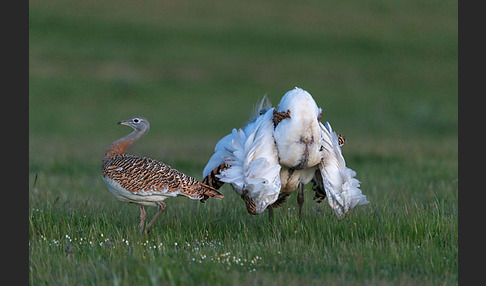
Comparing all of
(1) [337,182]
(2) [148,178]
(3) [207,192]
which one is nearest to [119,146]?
(2) [148,178]

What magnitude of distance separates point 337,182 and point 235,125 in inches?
605

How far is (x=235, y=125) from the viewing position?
74.6ft

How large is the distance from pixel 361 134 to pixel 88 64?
13.1m

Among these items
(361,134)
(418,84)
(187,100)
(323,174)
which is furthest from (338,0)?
(323,174)

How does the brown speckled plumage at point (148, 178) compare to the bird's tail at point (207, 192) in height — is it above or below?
above

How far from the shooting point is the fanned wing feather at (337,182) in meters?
7.42

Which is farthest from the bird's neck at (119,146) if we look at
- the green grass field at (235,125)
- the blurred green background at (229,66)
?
the blurred green background at (229,66)

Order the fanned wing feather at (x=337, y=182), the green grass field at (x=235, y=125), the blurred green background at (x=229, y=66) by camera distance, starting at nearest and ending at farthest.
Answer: the green grass field at (x=235, y=125), the fanned wing feather at (x=337, y=182), the blurred green background at (x=229, y=66)

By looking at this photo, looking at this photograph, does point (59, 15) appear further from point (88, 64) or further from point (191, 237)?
point (191, 237)

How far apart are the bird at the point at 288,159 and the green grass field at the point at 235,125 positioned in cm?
33

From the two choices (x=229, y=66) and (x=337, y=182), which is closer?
(x=337, y=182)

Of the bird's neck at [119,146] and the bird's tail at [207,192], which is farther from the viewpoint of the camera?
the bird's neck at [119,146]

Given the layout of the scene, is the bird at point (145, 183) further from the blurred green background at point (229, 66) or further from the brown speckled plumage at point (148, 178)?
the blurred green background at point (229, 66)

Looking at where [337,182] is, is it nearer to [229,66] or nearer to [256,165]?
[256,165]
